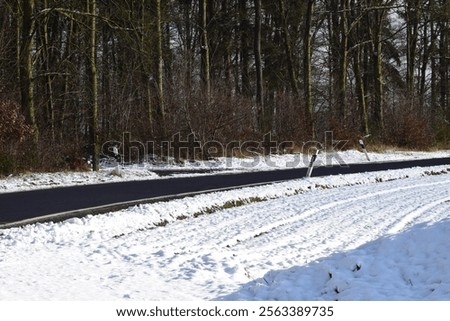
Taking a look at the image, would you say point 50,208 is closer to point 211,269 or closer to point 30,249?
point 30,249

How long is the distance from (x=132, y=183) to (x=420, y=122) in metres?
23.9

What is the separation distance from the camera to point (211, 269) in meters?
7.91

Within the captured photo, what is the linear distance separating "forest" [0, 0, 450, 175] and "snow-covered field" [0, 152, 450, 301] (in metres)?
8.07

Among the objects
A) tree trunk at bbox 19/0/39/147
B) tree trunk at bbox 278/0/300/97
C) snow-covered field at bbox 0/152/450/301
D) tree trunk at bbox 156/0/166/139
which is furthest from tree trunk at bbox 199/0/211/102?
snow-covered field at bbox 0/152/450/301

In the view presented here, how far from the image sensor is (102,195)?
13.7m

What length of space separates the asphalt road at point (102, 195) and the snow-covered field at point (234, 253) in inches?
25.4

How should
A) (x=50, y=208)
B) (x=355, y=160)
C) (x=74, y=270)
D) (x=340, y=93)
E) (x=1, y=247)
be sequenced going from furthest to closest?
(x=340, y=93)
(x=355, y=160)
(x=50, y=208)
(x=1, y=247)
(x=74, y=270)

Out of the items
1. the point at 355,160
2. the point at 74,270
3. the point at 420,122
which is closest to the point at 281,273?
the point at 74,270

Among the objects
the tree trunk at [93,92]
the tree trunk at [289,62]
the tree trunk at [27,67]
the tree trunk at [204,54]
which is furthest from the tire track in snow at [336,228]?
the tree trunk at [289,62]

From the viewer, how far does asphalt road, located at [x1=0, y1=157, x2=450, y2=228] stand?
10979mm

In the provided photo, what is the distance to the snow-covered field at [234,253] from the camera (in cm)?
686

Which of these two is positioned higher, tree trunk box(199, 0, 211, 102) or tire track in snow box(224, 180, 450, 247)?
tree trunk box(199, 0, 211, 102)

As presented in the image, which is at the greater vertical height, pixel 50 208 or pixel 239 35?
pixel 239 35

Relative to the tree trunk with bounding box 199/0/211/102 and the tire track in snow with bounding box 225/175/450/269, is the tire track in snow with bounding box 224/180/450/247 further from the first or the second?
the tree trunk with bounding box 199/0/211/102
